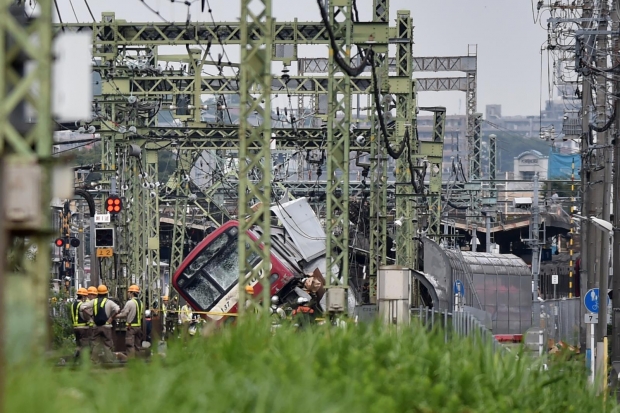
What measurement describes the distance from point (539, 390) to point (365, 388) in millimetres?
3505

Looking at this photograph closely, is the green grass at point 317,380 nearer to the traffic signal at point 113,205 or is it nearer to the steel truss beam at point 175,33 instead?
the steel truss beam at point 175,33

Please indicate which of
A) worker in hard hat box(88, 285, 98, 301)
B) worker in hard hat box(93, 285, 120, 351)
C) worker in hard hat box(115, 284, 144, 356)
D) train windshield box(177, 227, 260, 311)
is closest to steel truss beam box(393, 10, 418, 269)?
train windshield box(177, 227, 260, 311)

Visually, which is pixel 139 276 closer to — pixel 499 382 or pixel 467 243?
pixel 499 382

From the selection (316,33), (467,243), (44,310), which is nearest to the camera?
(44,310)

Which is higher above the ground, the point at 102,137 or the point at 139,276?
the point at 102,137

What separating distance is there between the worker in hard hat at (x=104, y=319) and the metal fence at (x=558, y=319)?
1111cm

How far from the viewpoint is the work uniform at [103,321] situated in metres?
27.2

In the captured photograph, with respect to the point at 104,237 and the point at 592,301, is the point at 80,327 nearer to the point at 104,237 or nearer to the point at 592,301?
the point at 104,237

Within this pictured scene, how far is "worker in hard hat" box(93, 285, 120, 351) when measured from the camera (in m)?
27.2

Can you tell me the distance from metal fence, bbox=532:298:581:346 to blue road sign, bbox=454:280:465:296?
1.86 m

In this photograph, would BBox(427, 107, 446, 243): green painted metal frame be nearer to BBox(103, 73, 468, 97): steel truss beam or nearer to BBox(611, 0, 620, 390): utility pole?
BBox(103, 73, 468, 97): steel truss beam

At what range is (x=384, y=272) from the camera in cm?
2591

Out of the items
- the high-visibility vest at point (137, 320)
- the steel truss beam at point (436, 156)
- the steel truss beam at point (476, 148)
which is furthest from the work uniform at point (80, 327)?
the steel truss beam at point (476, 148)

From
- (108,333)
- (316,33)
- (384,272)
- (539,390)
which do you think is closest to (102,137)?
(316,33)
